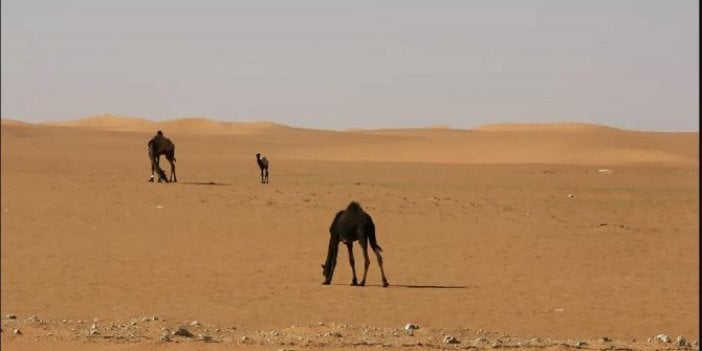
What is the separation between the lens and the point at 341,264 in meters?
18.6

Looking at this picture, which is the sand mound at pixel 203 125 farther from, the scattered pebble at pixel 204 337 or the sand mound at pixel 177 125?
the scattered pebble at pixel 204 337

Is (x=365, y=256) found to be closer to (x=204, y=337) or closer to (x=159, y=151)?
(x=204, y=337)

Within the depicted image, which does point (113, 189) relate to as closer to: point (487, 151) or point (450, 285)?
point (450, 285)

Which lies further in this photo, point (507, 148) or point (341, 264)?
point (507, 148)

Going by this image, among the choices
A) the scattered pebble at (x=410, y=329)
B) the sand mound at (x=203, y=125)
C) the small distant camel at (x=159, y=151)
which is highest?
the sand mound at (x=203, y=125)

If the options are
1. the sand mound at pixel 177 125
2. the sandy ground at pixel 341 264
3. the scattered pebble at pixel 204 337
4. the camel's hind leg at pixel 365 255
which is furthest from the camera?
the sand mound at pixel 177 125

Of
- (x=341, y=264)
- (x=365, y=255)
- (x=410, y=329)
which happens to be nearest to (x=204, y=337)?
(x=410, y=329)

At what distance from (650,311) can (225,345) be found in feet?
23.5

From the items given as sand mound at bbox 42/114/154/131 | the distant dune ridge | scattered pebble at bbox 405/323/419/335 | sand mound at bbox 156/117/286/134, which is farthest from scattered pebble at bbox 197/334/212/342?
sand mound at bbox 42/114/154/131

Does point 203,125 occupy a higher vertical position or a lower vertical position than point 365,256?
higher

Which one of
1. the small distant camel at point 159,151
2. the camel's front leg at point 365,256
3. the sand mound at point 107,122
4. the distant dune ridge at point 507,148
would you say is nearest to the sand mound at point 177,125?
the sand mound at point 107,122

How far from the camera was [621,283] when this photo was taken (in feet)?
56.5

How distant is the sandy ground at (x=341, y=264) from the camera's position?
11859mm

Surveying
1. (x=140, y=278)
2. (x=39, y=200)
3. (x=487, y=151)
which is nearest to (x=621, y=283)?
(x=140, y=278)
